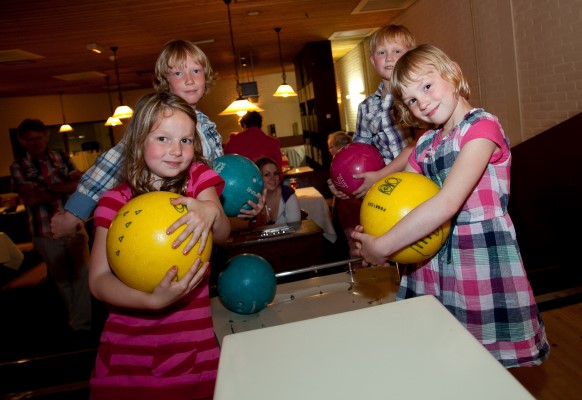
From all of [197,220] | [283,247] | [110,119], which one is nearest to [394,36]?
[197,220]

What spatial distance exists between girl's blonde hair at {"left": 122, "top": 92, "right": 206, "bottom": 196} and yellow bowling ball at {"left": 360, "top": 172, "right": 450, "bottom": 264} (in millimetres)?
672

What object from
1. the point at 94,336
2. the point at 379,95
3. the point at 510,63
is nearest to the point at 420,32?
the point at 510,63

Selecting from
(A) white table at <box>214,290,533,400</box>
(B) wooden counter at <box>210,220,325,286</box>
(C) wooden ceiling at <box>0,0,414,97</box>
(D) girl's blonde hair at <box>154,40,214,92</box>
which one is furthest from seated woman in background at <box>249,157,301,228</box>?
(A) white table at <box>214,290,533,400</box>

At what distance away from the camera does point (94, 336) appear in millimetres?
4395

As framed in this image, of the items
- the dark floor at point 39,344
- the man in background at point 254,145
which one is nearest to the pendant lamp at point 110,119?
the dark floor at point 39,344

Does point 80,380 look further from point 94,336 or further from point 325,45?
point 325,45

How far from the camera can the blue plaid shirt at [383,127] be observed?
103 inches

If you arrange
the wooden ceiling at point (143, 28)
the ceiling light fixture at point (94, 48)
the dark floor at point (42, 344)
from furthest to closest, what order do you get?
the ceiling light fixture at point (94, 48)
the wooden ceiling at point (143, 28)
the dark floor at point (42, 344)

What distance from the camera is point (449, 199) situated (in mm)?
1434

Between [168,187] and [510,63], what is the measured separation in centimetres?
434

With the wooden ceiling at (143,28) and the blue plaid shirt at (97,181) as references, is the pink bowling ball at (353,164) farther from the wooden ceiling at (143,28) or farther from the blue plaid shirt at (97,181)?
the wooden ceiling at (143,28)

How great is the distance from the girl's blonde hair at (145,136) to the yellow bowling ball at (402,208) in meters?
0.67

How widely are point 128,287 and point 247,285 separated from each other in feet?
4.50

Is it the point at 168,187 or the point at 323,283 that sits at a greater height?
the point at 168,187
